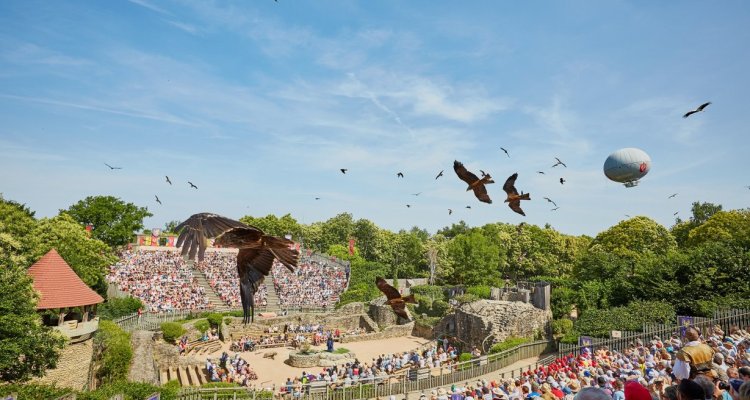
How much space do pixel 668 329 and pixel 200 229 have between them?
2090 cm

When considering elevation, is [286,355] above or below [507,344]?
below

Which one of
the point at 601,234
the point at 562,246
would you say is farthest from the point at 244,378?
the point at 562,246

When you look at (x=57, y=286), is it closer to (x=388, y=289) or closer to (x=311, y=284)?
(x=388, y=289)

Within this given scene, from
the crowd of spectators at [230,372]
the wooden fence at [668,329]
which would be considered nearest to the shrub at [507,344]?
the wooden fence at [668,329]

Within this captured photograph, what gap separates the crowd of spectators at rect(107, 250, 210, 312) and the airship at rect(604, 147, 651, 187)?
94.6 feet

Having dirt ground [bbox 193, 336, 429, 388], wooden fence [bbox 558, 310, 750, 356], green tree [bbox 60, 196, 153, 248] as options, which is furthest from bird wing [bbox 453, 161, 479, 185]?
green tree [bbox 60, 196, 153, 248]

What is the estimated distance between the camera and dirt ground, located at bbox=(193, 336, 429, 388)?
22.4 metres

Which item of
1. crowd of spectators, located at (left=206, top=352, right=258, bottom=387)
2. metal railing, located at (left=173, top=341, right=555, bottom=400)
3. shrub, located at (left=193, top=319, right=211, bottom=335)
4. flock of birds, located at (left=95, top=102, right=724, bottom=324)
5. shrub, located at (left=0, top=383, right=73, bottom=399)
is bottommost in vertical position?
crowd of spectators, located at (left=206, top=352, right=258, bottom=387)

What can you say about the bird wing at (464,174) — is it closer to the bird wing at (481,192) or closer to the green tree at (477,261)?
the bird wing at (481,192)

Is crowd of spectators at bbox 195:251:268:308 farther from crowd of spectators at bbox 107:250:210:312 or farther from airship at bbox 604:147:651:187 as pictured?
airship at bbox 604:147:651:187

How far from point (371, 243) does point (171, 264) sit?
3663 centimetres

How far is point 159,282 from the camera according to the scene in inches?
1377

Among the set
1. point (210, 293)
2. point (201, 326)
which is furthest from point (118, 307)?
point (210, 293)

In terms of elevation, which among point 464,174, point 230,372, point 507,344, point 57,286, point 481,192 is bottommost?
point 230,372
